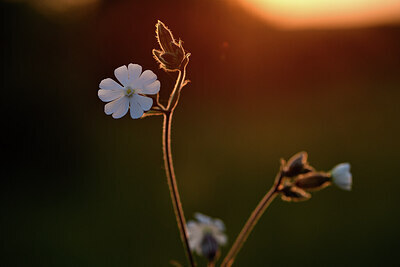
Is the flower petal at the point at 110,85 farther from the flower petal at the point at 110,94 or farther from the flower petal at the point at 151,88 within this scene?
the flower petal at the point at 151,88

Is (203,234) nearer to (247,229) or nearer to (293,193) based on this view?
(247,229)

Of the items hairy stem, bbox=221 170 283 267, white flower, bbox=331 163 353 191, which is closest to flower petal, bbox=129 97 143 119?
hairy stem, bbox=221 170 283 267

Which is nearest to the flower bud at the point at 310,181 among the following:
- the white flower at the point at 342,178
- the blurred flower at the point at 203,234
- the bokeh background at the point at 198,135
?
the white flower at the point at 342,178

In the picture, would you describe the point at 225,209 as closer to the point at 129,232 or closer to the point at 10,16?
the point at 129,232

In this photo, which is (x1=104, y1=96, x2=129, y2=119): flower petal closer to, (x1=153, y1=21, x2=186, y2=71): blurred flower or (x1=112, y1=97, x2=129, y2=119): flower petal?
(x1=112, y1=97, x2=129, y2=119): flower petal

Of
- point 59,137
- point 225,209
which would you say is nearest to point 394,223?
point 225,209

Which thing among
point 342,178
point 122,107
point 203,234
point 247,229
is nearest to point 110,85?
point 122,107
